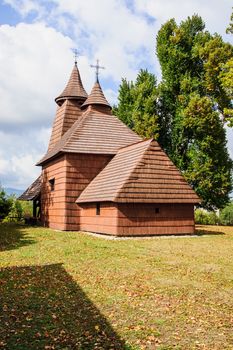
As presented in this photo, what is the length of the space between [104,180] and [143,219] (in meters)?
3.69

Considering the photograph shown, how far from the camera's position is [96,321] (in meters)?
6.41

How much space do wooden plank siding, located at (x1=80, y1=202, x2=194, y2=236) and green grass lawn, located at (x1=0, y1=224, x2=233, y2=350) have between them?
563cm

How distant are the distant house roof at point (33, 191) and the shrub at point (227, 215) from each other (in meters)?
19.4

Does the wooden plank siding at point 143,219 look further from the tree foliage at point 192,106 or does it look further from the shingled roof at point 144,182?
the tree foliage at point 192,106

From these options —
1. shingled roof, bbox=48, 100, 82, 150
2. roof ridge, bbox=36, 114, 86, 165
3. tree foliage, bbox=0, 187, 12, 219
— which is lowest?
tree foliage, bbox=0, 187, 12, 219

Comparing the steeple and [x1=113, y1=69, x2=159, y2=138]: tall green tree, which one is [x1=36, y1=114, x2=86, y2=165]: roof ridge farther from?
[x1=113, y1=69, x2=159, y2=138]: tall green tree

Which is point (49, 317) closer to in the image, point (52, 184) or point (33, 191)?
point (52, 184)

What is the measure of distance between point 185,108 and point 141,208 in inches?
733

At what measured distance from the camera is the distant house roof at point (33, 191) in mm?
29781

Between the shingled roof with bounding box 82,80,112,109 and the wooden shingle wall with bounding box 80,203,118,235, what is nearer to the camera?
the wooden shingle wall with bounding box 80,203,118,235

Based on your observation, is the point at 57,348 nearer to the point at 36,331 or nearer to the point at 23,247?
the point at 36,331

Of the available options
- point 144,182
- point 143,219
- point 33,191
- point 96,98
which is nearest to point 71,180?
point 144,182

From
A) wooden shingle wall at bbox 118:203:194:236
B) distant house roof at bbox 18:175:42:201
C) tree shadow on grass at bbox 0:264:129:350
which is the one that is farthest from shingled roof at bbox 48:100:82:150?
tree shadow on grass at bbox 0:264:129:350

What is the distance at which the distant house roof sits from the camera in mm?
29781
